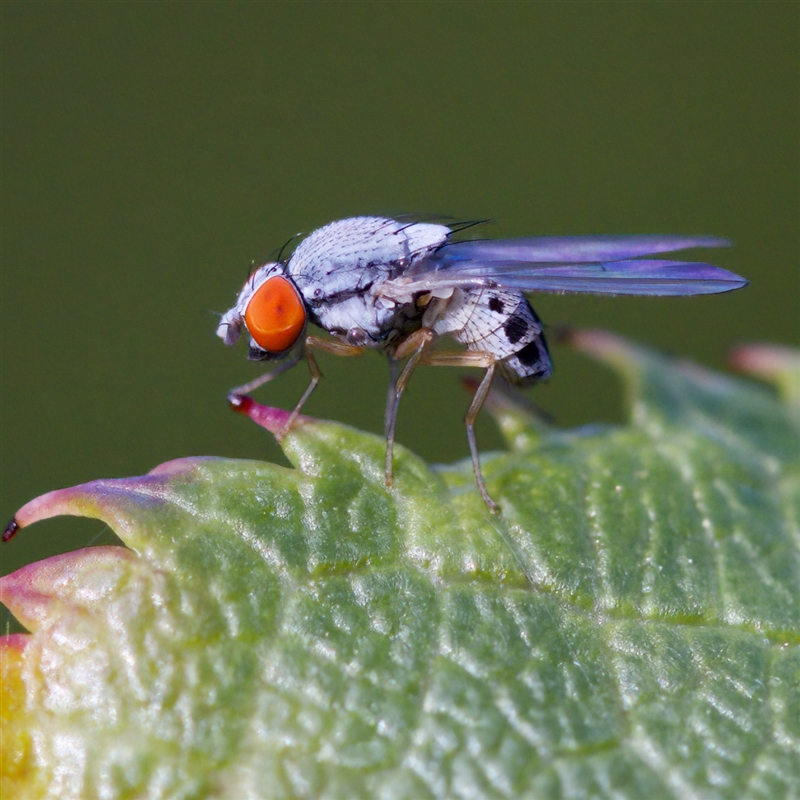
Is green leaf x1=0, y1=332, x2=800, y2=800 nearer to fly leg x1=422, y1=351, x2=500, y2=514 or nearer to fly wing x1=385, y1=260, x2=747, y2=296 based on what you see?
fly leg x1=422, y1=351, x2=500, y2=514

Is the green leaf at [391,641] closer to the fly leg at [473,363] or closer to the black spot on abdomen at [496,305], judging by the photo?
the fly leg at [473,363]

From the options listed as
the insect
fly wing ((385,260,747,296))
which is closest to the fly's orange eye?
the insect

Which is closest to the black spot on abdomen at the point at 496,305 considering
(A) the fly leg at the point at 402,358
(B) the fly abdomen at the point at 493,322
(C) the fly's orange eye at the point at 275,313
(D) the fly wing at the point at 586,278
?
(B) the fly abdomen at the point at 493,322

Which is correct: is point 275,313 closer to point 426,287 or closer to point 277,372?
point 277,372

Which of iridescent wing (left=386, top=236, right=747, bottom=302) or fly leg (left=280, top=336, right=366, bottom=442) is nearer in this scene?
iridescent wing (left=386, top=236, right=747, bottom=302)

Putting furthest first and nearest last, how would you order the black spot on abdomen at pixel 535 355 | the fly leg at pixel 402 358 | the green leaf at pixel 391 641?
1. the black spot on abdomen at pixel 535 355
2. the fly leg at pixel 402 358
3. the green leaf at pixel 391 641

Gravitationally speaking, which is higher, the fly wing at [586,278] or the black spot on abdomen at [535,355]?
the fly wing at [586,278]
